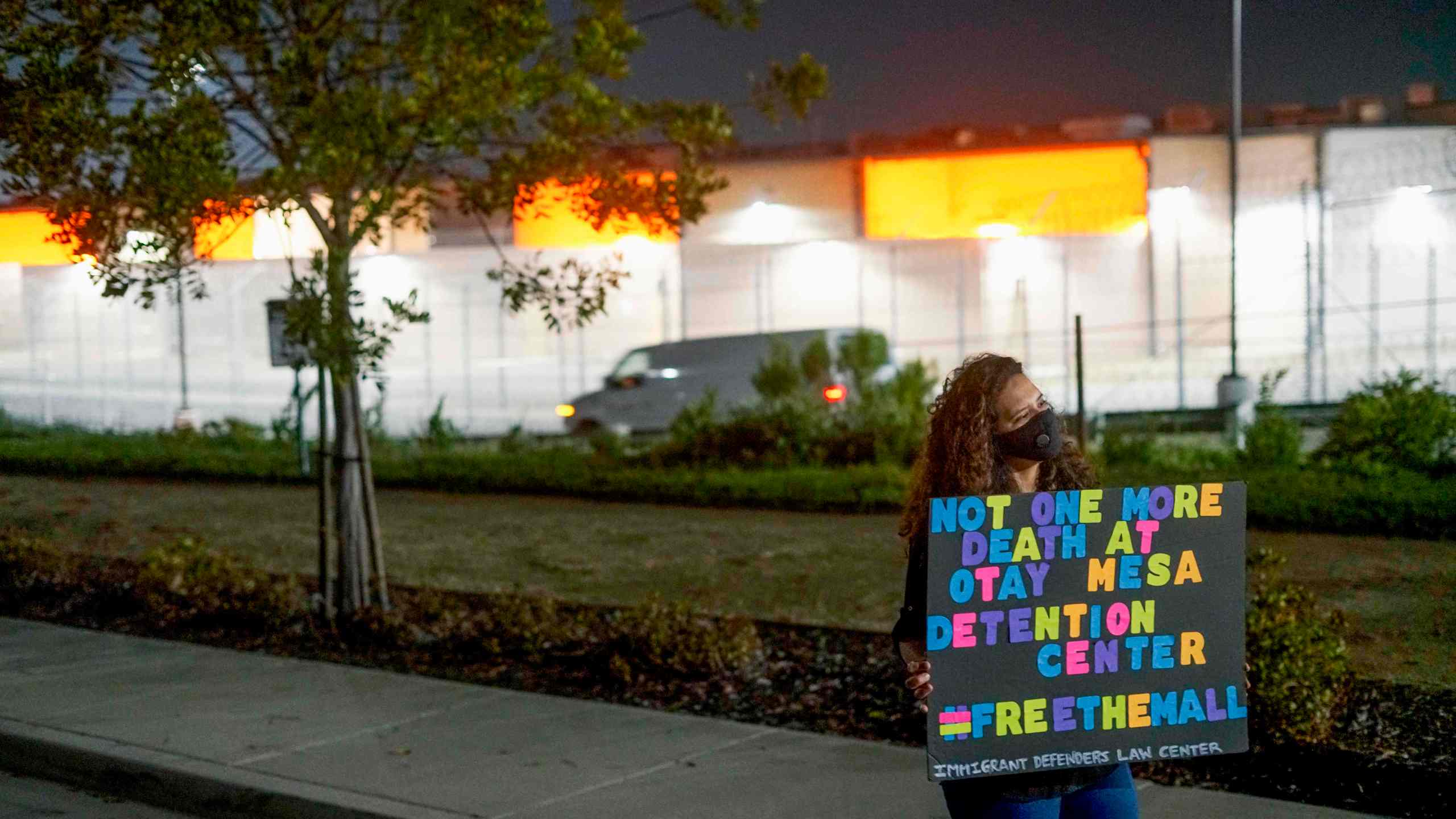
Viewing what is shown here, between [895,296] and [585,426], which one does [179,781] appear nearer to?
[585,426]

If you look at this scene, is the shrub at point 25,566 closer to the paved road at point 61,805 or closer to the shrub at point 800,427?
the paved road at point 61,805

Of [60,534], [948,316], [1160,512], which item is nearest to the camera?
[1160,512]

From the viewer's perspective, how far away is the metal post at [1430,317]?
808 inches

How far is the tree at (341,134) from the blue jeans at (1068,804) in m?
4.69

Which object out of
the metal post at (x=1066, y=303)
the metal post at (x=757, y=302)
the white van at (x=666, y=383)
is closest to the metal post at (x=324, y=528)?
the white van at (x=666, y=383)

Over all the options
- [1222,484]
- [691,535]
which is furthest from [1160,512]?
[691,535]

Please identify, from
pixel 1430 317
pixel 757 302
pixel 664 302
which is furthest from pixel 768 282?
pixel 1430 317

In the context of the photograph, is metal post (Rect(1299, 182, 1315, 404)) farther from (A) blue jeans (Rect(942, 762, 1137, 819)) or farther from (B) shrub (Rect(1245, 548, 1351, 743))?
(A) blue jeans (Rect(942, 762, 1137, 819))

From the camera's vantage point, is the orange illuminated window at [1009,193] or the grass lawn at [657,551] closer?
the grass lawn at [657,551]

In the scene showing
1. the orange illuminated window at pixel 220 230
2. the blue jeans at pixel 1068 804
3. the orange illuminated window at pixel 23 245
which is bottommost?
the blue jeans at pixel 1068 804

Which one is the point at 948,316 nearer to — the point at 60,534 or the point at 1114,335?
the point at 1114,335

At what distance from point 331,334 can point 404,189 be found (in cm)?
106

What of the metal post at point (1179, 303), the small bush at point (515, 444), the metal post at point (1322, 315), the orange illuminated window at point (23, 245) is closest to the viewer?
the small bush at point (515, 444)

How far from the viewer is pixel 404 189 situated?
28.4 ft
